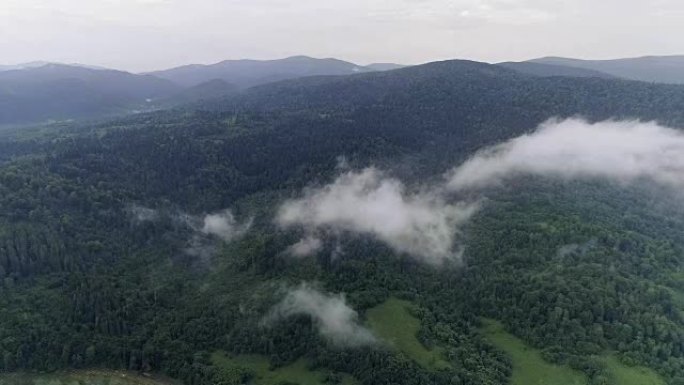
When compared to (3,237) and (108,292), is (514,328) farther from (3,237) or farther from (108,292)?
(3,237)

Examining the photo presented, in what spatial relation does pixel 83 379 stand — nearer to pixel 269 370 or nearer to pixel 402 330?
pixel 269 370

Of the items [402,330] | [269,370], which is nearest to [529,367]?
[402,330]

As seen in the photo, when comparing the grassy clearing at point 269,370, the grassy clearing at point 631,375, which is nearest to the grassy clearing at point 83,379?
the grassy clearing at point 269,370

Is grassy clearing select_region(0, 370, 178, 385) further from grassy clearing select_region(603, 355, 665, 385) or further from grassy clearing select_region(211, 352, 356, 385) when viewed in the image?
grassy clearing select_region(603, 355, 665, 385)

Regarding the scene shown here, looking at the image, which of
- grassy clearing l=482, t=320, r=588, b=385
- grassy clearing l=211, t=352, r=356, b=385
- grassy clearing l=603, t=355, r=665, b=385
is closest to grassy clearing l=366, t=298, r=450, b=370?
grassy clearing l=211, t=352, r=356, b=385

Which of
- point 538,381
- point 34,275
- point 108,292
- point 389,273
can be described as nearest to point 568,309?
point 538,381

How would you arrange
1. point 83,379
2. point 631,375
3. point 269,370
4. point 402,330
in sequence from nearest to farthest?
1. point 631,375
2. point 83,379
3. point 269,370
4. point 402,330

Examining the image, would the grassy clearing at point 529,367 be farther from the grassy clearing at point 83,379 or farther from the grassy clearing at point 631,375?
the grassy clearing at point 83,379
